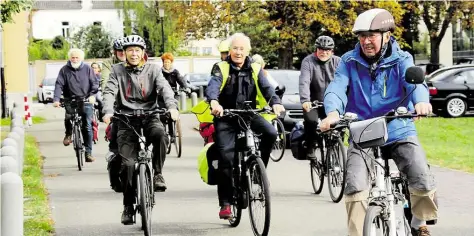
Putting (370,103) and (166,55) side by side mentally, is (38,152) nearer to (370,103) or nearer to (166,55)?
(166,55)

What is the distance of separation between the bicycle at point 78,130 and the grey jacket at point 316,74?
4.88 metres

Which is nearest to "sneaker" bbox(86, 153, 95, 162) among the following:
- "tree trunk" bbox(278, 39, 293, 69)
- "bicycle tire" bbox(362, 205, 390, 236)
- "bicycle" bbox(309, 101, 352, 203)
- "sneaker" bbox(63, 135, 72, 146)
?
"sneaker" bbox(63, 135, 72, 146)

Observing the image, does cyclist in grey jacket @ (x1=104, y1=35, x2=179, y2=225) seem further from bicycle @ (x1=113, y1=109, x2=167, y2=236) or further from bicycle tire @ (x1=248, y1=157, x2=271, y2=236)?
bicycle tire @ (x1=248, y1=157, x2=271, y2=236)

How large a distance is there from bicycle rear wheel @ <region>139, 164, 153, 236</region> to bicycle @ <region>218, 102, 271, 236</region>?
0.88 m

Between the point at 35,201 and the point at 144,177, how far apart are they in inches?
126

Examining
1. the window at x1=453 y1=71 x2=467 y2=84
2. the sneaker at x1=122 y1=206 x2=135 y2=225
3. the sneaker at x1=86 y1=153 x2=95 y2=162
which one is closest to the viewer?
the sneaker at x1=122 y1=206 x2=135 y2=225

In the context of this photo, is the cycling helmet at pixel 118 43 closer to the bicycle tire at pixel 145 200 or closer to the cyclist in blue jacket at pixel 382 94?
the bicycle tire at pixel 145 200

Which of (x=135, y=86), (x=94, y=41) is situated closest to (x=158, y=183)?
(x=135, y=86)

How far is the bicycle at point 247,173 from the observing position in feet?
28.4

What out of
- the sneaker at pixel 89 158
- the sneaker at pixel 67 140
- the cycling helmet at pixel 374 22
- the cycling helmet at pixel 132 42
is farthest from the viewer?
the sneaker at pixel 67 140

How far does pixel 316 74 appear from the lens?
12.1 m

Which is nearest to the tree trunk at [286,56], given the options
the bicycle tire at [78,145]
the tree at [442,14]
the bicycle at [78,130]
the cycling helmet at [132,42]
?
the tree at [442,14]

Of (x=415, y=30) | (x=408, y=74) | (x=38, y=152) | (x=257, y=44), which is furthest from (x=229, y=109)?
(x=415, y=30)

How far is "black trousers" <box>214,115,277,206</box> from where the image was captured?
9406 millimetres
